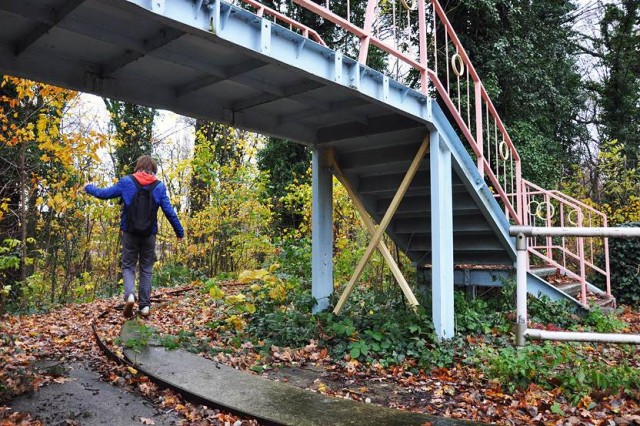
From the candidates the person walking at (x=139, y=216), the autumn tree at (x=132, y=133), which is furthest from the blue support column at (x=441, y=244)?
the autumn tree at (x=132, y=133)

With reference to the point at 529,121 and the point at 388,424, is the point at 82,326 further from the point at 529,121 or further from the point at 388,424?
the point at 529,121

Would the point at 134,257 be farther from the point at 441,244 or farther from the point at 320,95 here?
the point at 441,244

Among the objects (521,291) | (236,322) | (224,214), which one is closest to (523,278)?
(521,291)

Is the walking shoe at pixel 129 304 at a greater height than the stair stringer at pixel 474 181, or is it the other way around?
the stair stringer at pixel 474 181

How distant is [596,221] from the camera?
533 inches

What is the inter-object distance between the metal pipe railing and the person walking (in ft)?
12.1

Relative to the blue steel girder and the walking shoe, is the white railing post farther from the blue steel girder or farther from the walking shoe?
the walking shoe

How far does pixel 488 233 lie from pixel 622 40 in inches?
740

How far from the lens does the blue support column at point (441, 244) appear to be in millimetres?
5723

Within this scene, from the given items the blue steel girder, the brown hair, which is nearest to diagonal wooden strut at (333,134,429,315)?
the blue steel girder

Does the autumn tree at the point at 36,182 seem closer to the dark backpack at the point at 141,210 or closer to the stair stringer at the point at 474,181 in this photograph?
the dark backpack at the point at 141,210

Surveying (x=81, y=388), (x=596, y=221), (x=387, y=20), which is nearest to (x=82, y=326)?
(x=81, y=388)

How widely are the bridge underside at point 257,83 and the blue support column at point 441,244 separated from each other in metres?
0.26

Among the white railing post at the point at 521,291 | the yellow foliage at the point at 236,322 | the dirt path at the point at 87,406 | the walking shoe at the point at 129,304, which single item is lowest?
the dirt path at the point at 87,406
